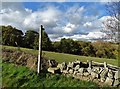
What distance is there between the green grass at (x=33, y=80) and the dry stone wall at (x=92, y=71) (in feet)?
1.14

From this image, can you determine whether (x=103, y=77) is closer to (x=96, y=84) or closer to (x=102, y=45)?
(x=96, y=84)

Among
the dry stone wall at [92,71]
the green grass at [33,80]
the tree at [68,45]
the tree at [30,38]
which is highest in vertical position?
the tree at [30,38]

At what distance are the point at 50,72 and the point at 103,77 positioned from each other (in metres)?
2.23

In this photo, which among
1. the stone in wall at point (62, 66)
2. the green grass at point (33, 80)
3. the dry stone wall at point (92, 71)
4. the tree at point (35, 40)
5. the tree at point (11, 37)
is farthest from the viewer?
the tree at point (11, 37)

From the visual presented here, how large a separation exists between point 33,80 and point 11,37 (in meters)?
7.25

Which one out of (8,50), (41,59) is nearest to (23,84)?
(41,59)

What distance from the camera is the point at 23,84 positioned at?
10.0 metres

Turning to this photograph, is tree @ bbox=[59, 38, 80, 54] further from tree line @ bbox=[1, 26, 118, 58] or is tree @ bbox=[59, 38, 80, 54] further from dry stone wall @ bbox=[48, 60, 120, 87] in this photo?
dry stone wall @ bbox=[48, 60, 120, 87]

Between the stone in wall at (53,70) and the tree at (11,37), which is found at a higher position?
the tree at (11,37)

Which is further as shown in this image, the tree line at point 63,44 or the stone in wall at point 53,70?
the tree line at point 63,44

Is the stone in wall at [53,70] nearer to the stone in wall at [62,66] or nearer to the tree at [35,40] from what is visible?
the stone in wall at [62,66]

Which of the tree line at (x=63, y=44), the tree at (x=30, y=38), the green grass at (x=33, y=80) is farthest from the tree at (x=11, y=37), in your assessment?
the green grass at (x=33, y=80)

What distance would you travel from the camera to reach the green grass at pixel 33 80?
9.26 metres

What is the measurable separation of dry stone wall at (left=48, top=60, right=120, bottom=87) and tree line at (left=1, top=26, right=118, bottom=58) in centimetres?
403
